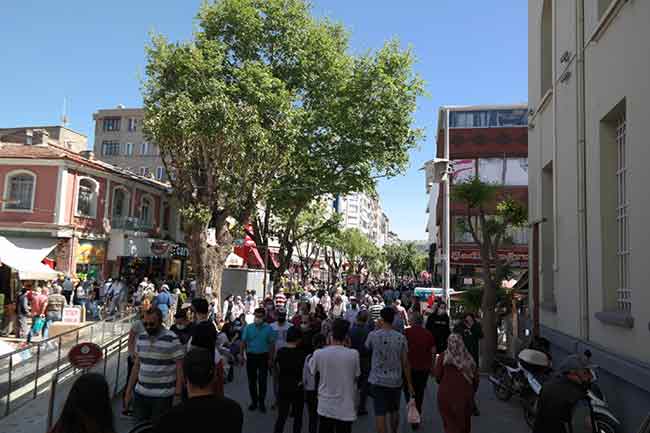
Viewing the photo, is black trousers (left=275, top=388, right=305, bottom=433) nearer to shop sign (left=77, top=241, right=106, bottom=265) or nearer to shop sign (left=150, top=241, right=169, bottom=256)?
shop sign (left=77, top=241, right=106, bottom=265)

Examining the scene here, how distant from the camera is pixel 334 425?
589cm

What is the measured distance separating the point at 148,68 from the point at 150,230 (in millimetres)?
11212

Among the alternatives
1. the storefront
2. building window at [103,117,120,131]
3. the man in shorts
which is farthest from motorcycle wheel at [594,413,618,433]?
building window at [103,117,120,131]

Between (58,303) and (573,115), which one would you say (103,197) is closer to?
(58,303)

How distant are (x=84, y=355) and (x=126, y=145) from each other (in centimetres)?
5244

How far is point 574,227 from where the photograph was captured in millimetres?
9570

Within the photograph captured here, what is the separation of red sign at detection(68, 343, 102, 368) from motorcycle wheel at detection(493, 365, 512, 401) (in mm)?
6835

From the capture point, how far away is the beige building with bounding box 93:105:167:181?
2197 inches

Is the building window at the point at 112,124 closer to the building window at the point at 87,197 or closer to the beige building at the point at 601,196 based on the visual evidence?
the building window at the point at 87,197

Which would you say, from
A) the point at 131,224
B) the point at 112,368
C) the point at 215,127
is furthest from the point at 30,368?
the point at 131,224

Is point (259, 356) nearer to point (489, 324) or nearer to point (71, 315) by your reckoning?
point (489, 324)

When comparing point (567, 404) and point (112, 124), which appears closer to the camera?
point (567, 404)

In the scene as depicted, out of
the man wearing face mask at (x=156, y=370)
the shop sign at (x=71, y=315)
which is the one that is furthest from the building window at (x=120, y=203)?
the man wearing face mask at (x=156, y=370)

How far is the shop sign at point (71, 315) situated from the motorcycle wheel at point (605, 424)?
16.2 m
